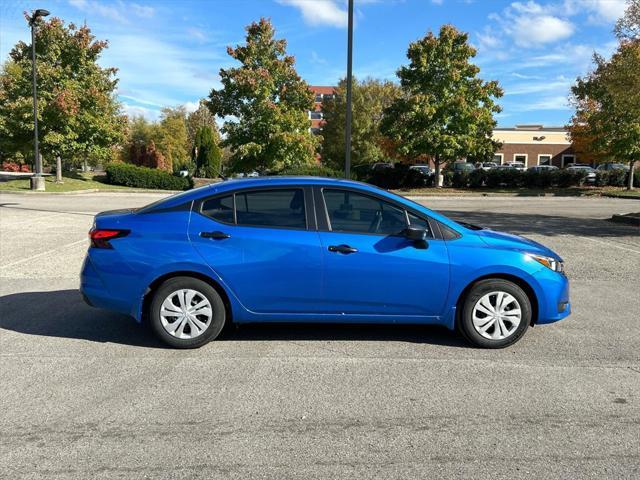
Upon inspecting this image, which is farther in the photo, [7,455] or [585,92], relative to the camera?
[585,92]

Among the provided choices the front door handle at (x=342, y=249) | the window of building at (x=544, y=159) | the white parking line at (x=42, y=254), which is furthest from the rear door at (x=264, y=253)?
the window of building at (x=544, y=159)

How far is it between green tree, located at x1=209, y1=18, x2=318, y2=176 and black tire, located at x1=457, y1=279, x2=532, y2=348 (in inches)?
1001

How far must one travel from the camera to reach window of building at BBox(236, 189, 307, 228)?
4.90m

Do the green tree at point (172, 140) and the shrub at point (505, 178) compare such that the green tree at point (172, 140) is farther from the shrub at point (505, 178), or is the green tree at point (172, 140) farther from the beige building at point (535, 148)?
the beige building at point (535, 148)

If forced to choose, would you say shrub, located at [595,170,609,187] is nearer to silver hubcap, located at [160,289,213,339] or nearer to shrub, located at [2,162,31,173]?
silver hubcap, located at [160,289,213,339]

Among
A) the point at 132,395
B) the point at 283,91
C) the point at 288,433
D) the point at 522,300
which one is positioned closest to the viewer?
the point at 288,433

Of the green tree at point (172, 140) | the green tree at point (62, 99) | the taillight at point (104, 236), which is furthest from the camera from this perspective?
the green tree at point (172, 140)

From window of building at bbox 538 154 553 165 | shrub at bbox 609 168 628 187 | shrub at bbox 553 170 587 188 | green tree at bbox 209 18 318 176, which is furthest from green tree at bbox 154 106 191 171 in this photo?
window of building at bbox 538 154 553 165

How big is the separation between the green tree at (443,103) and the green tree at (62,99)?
53.8ft

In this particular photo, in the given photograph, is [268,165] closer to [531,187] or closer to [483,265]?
[531,187]

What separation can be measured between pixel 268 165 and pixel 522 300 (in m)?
26.9

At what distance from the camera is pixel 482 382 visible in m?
4.21

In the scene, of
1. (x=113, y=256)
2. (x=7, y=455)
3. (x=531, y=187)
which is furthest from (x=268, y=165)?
(x=7, y=455)

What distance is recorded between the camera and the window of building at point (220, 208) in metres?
4.91
